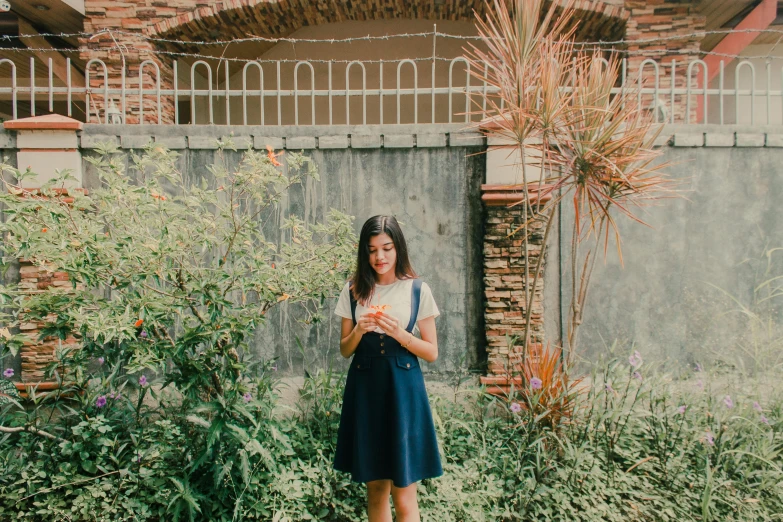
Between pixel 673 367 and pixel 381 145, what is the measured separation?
3.10 meters

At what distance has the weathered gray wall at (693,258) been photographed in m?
4.11

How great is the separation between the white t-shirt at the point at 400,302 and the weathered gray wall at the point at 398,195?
1.63 metres

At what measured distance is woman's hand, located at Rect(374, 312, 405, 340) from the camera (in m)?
2.16

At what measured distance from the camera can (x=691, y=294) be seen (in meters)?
4.12

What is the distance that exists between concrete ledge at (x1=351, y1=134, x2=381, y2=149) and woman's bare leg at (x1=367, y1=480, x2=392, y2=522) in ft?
8.66

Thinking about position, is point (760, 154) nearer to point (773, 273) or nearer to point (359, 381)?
point (773, 273)

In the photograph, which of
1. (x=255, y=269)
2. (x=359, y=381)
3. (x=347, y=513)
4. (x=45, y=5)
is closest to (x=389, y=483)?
(x=359, y=381)

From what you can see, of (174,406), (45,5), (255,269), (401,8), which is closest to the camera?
(255,269)

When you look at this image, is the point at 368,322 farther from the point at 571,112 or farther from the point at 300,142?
the point at 300,142

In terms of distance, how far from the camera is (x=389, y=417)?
2.32m

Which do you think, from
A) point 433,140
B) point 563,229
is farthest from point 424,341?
point 563,229

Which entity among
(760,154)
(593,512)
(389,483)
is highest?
(760,154)

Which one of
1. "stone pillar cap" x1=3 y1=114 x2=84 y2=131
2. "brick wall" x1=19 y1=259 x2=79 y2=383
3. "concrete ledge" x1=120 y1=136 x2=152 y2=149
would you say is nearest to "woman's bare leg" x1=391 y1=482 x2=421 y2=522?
"brick wall" x1=19 y1=259 x2=79 y2=383

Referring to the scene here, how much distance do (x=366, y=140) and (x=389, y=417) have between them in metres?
2.47
